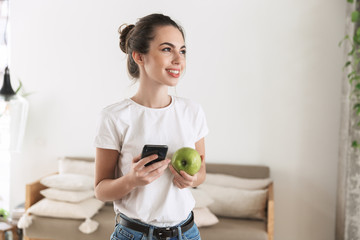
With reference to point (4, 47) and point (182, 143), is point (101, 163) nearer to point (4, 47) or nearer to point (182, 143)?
point (182, 143)

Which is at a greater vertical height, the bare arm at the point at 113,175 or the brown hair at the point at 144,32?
the brown hair at the point at 144,32

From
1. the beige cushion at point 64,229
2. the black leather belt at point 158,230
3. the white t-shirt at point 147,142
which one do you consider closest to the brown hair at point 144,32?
the white t-shirt at point 147,142

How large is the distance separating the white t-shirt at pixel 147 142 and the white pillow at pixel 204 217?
59.5 inches

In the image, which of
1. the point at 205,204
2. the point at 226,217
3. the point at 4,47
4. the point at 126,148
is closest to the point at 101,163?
the point at 126,148

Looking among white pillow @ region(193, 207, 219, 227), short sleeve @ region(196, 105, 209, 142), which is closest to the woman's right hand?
short sleeve @ region(196, 105, 209, 142)

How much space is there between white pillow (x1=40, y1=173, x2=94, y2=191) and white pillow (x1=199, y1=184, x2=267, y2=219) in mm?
943

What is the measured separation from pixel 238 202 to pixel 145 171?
197cm

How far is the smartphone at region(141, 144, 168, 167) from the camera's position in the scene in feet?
3.35

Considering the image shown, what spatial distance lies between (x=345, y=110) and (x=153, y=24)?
7.20 feet

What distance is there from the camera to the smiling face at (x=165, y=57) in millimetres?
1115

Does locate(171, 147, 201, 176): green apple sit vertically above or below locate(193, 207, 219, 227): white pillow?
above

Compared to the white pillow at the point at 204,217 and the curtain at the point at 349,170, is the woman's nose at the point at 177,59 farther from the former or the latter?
the curtain at the point at 349,170

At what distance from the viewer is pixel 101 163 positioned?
1.12m

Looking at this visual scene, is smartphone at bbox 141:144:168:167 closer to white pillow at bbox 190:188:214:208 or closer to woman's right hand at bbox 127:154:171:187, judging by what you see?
woman's right hand at bbox 127:154:171:187
